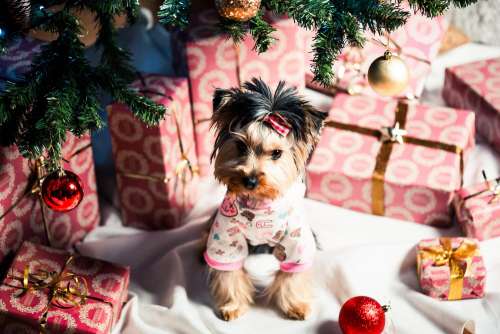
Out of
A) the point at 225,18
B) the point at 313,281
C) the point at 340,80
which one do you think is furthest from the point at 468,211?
the point at 225,18

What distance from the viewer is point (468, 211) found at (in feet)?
5.60

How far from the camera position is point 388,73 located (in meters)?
1.49

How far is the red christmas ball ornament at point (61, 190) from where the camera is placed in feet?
4.55

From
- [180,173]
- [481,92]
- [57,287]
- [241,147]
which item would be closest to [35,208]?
[57,287]

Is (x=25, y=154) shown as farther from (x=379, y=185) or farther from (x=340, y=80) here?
(x=340, y=80)

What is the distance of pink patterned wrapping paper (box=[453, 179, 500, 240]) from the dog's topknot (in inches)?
22.8

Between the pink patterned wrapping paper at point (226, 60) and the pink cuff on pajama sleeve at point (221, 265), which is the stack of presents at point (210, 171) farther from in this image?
the pink cuff on pajama sleeve at point (221, 265)

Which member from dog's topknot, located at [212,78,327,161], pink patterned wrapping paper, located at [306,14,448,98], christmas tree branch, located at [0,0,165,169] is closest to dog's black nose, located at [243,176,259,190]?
dog's topknot, located at [212,78,327,161]

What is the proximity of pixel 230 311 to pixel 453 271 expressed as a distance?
0.56 m

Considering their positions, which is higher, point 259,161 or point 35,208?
point 259,161

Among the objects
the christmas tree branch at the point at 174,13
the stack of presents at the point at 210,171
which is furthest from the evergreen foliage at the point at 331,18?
the stack of presents at the point at 210,171

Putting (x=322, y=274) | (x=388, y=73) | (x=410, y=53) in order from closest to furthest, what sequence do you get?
(x=388, y=73)
(x=322, y=274)
(x=410, y=53)

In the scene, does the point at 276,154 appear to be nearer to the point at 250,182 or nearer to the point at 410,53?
the point at 250,182

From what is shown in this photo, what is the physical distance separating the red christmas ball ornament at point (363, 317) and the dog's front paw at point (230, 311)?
0.90ft
